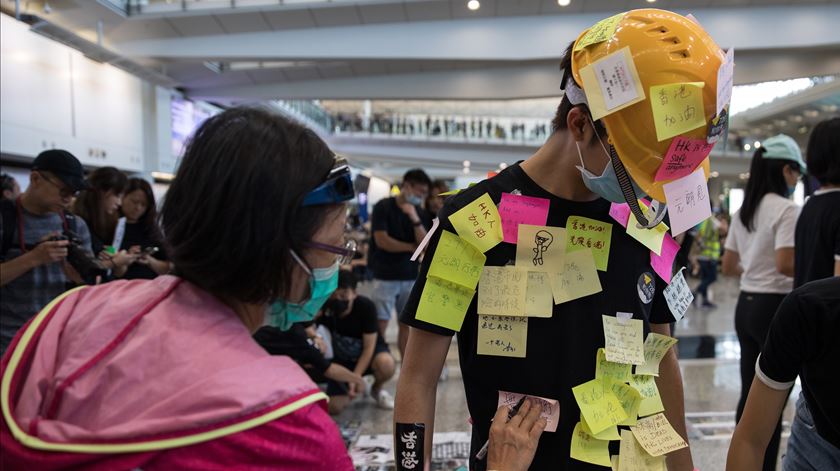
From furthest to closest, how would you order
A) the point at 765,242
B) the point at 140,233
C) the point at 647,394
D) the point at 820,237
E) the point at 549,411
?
the point at 140,233 → the point at 765,242 → the point at 820,237 → the point at 647,394 → the point at 549,411

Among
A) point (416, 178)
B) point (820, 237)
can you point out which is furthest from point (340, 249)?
point (416, 178)

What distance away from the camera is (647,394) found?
1129mm

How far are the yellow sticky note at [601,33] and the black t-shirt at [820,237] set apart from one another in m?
1.34

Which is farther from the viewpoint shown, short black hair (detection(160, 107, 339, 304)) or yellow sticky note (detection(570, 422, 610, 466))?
yellow sticky note (detection(570, 422, 610, 466))

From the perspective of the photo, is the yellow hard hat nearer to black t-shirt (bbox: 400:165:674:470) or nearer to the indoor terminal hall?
the indoor terminal hall

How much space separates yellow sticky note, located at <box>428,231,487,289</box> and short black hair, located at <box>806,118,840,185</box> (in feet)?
5.39

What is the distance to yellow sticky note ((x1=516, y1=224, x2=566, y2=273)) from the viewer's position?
3.48 feet

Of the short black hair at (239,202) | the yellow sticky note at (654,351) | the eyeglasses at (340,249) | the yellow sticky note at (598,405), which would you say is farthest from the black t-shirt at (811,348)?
the short black hair at (239,202)

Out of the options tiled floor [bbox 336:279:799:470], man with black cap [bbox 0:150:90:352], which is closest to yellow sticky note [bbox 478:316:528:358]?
man with black cap [bbox 0:150:90:352]

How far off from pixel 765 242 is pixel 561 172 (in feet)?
6.28

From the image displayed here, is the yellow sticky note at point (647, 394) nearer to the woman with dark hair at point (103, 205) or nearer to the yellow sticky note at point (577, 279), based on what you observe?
the yellow sticky note at point (577, 279)

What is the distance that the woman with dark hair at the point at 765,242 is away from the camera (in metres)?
2.35

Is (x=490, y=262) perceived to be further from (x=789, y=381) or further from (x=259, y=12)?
(x=259, y=12)

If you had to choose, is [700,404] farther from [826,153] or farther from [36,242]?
[36,242]
